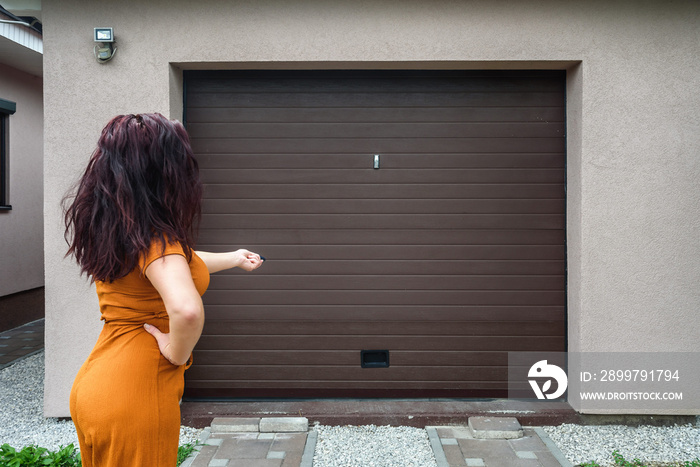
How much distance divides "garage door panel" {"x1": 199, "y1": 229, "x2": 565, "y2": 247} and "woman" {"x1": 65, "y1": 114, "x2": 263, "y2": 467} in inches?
103

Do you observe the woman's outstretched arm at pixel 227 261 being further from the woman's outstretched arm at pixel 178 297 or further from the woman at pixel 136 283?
the woman's outstretched arm at pixel 178 297

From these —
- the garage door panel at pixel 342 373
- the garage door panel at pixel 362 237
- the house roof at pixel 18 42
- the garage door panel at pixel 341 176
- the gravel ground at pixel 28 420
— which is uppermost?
the house roof at pixel 18 42

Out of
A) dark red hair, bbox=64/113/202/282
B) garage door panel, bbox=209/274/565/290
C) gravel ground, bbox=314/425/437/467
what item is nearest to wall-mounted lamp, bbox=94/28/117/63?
garage door panel, bbox=209/274/565/290

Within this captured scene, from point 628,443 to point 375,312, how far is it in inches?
80.8

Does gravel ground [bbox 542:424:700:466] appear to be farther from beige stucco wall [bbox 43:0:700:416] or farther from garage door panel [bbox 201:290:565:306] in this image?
garage door panel [bbox 201:290:565:306]

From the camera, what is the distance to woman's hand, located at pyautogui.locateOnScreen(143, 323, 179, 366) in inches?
61.5

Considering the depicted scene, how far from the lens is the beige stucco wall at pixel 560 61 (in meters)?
3.84

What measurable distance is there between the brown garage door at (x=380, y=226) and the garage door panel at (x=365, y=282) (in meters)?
0.01

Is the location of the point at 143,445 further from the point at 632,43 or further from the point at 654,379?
the point at 632,43

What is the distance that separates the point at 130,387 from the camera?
1509 millimetres

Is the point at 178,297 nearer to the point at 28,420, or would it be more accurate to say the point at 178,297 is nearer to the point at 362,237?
the point at 362,237

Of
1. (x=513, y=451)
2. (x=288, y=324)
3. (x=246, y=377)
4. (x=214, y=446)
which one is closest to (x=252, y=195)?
(x=288, y=324)

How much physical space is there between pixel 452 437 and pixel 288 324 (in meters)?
1.54

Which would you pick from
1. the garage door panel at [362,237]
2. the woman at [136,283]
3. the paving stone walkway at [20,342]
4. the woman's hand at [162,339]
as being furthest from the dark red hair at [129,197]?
the paving stone walkway at [20,342]
